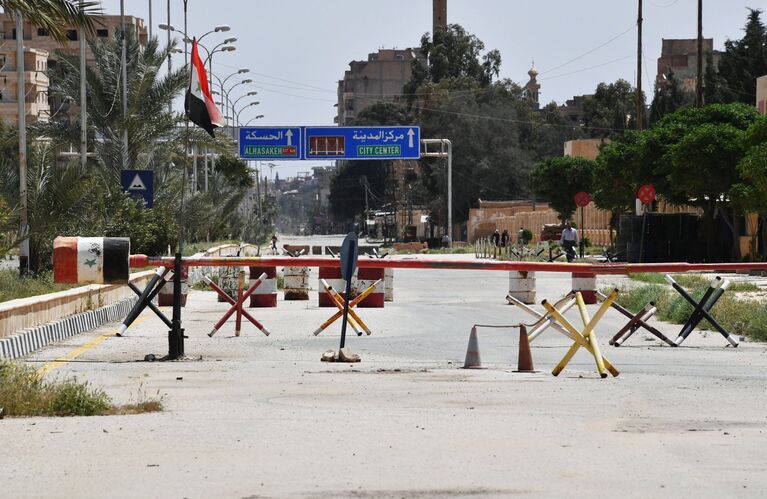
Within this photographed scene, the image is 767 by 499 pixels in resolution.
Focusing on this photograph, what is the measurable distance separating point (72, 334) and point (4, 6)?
518 centimetres

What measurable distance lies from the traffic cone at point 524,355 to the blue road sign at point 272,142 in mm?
53154

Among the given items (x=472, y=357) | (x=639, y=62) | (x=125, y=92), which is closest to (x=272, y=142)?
(x=639, y=62)

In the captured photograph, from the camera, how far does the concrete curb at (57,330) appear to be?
15.9 m

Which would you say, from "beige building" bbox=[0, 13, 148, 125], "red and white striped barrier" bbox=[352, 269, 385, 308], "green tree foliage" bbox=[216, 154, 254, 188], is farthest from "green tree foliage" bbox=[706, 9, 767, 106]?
"red and white striped barrier" bbox=[352, 269, 385, 308]

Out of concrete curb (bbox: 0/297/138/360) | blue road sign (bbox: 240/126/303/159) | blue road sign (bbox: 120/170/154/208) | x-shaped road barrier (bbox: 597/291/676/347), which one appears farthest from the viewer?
blue road sign (bbox: 240/126/303/159)

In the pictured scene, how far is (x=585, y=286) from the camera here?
27125 millimetres

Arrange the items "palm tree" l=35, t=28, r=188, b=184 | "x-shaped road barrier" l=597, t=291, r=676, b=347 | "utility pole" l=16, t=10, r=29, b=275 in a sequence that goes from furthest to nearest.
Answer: "palm tree" l=35, t=28, r=188, b=184, "utility pole" l=16, t=10, r=29, b=275, "x-shaped road barrier" l=597, t=291, r=676, b=347

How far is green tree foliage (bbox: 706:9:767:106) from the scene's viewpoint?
270 ft

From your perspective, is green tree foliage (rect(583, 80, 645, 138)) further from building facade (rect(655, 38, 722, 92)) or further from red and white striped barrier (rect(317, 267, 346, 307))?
red and white striped barrier (rect(317, 267, 346, 307))

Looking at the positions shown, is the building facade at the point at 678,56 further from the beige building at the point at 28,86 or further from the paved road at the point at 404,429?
the paved road at the point at 404,429

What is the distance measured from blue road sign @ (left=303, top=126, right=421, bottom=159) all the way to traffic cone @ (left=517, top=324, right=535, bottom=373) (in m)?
52.9

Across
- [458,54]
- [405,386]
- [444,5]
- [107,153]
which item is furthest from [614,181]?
[444,5]

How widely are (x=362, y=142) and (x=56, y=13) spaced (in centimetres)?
4981

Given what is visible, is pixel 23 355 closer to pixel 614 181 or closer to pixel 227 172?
pixel 614 181
